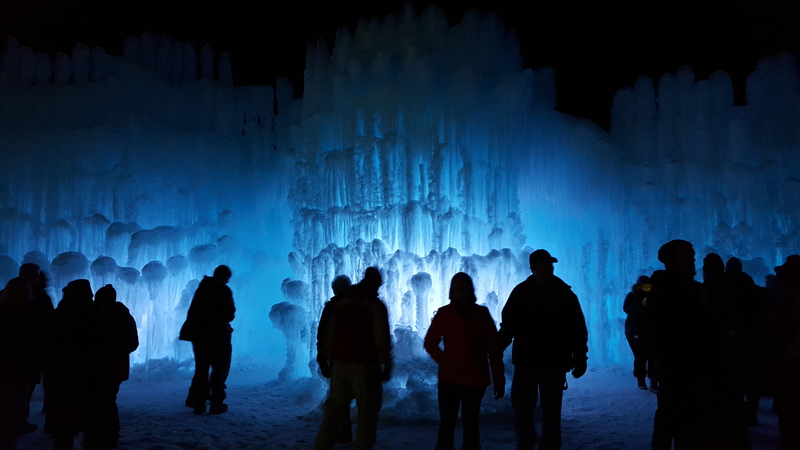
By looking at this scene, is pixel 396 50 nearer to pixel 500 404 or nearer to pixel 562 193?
pixel 562 193

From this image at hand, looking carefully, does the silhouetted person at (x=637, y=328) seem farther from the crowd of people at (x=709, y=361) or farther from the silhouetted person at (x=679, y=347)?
the silhouetted person at (x=679, y=347)

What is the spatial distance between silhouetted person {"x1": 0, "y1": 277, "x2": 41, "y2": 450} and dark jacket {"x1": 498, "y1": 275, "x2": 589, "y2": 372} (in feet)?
11.1

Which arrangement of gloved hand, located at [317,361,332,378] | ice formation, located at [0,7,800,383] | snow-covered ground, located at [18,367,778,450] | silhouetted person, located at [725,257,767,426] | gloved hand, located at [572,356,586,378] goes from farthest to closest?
ice formation, located at [0,7,800,383] < snow-covered ground, located at [18,367,778,450] < gloved hand, located at [317,361,332,378] < gloved hand, located at [572,356,586,378] < silhouetted person, located at [725,257,767,426]

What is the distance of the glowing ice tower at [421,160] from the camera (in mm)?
9273

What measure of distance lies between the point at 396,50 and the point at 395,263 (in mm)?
3288

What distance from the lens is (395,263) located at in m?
9.24

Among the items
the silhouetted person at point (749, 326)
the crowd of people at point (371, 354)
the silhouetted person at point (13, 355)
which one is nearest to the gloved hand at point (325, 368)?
the crowd of people at point (371, 354)

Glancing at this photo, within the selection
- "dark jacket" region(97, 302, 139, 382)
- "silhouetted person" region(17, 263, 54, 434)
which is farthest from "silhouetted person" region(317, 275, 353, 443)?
"silhouetted person" region(17, 263, 54, 434)

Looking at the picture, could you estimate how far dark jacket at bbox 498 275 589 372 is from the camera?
4.33 meters

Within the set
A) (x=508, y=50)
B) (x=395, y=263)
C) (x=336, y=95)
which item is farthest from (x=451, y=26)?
(x=395, y=263)

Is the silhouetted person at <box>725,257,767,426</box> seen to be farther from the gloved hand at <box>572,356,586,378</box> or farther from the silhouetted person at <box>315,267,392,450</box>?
the silhouetted person at <box>315,267,392,450</box>

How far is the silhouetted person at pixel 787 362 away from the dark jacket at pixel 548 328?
113 centimetres

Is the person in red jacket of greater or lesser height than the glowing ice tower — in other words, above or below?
below

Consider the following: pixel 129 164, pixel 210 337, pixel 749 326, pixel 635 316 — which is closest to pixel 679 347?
pixel 749 326
